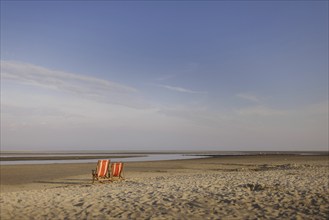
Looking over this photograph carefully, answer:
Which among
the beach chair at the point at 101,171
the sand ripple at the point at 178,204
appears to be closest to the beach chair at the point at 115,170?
the beach chair at the point at 101,171

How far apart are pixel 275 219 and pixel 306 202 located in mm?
1765

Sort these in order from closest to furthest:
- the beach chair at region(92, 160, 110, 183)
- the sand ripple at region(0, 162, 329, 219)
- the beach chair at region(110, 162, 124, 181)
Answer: the sand ripple at region(0, 162, 329, 219), the beach chair at region(92, 160, 110, 183), the beach chair at region(110, 162, 124, 181)

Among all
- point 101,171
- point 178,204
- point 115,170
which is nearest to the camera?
point 178,204

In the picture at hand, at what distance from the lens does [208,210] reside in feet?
23.6

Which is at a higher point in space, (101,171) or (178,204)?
(101,171)

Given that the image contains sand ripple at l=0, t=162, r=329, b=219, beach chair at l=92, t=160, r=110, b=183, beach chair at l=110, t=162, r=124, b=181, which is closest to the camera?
sand ripple at l=0, t=162, r=329, b=219

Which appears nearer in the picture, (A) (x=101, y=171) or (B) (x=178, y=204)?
(B) (x=178, y=204)

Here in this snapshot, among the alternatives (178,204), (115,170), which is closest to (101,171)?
(115,170)

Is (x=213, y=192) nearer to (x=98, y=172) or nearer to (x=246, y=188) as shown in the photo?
(x=246, y=188)

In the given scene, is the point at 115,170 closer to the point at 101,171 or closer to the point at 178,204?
the point at 101,171

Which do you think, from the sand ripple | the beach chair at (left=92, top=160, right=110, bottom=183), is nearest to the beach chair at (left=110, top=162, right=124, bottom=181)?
the beach chair at (left=92, top=160, right=110, bottom=183)

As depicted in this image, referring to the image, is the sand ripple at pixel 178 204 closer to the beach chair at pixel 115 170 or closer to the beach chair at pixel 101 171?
the beach chair at pixel 101 171

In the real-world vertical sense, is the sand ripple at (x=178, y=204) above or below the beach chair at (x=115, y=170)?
below

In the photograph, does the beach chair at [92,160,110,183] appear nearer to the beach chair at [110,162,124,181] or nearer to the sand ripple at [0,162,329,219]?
the beach chair at [110,162,124,181]
